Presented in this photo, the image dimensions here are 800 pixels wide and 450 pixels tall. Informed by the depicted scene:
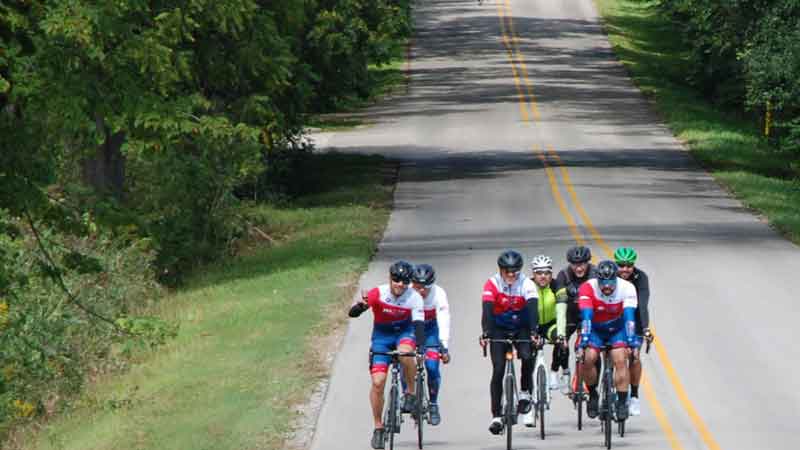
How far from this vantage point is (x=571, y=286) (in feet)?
56.5

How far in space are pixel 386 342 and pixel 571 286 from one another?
7.13ft

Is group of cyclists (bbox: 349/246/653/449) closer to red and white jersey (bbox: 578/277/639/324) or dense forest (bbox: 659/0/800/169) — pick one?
red and white jersey (bbox: 578/277/639/324)

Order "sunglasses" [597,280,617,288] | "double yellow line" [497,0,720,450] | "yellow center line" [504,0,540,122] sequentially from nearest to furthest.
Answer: "sunglasses" [597,280,617,288] < "double yellow line" [497,0,720,450] < "yellow center line" [504,0,540,122]

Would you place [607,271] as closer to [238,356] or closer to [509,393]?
[509,393]

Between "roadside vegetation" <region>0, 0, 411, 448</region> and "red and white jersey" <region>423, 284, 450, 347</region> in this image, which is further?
"red and white jersey" <region>423, 284, 450, 347</region>

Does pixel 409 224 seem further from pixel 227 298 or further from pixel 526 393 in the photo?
pixel 526 393

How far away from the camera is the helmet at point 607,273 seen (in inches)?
643

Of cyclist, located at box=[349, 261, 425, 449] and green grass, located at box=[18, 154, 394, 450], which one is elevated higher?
cyclist, located at box=[349, 261, 425, 449]

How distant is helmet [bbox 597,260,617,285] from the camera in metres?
16.3

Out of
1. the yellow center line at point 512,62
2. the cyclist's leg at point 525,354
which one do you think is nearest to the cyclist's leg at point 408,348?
the cyclist's leg at point 525,354

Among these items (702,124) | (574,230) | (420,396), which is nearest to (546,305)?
(420,396)

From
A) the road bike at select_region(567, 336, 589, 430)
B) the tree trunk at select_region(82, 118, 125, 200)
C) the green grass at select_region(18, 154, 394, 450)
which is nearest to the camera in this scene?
the road bike at select_region(567, 336, 589, 430)

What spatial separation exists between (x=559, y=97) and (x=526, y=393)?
5422 cm

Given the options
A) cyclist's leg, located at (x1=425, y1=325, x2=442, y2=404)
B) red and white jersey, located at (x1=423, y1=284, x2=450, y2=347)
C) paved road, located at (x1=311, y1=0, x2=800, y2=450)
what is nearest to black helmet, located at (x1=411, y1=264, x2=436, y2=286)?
red and white jersey, located at (x1=423, y1=284, x2=450, y2=347)
